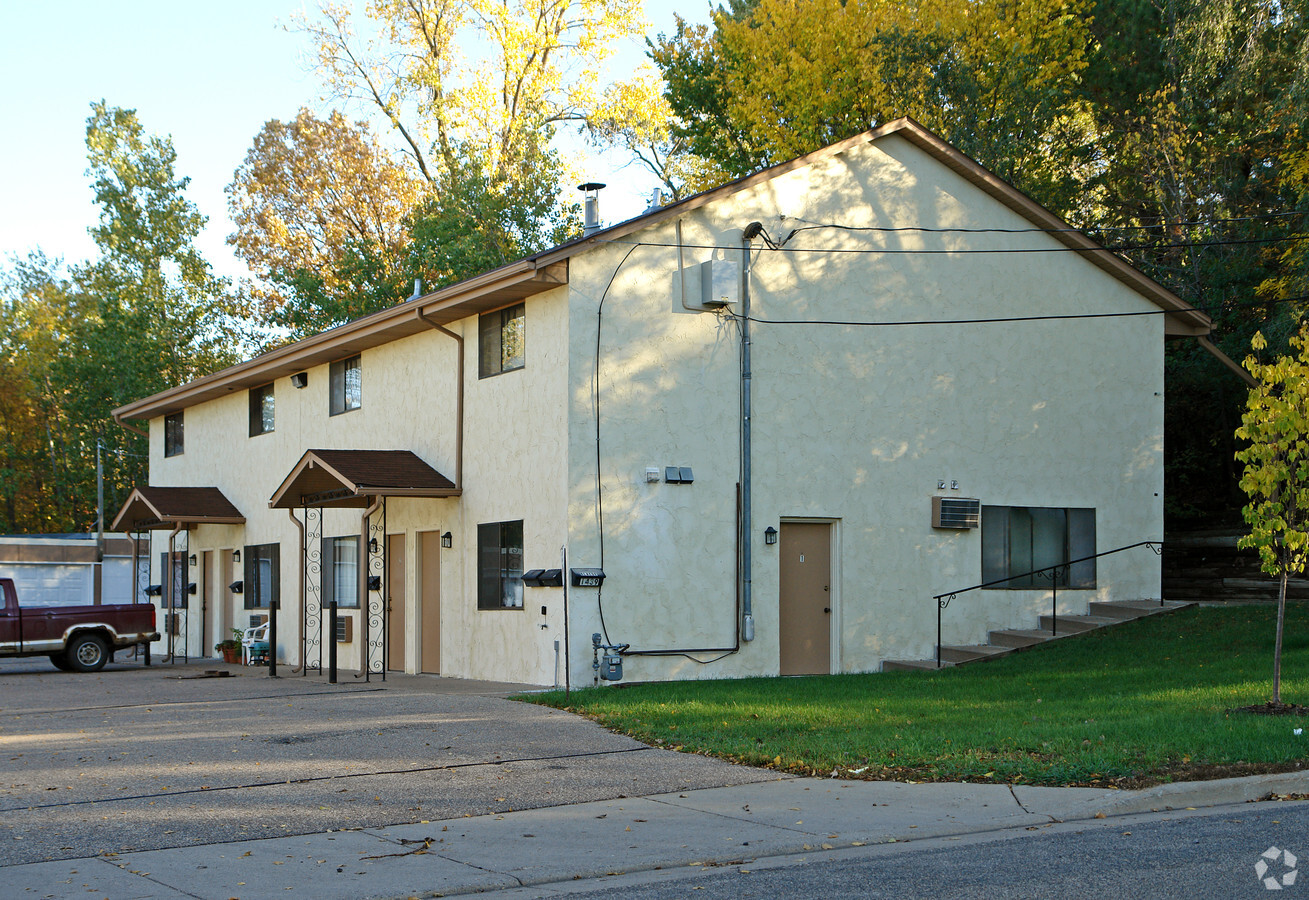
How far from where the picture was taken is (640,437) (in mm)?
16719

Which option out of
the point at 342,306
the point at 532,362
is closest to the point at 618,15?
the point at 342,306

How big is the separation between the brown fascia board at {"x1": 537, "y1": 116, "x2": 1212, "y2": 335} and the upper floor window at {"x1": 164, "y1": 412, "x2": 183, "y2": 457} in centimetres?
1717

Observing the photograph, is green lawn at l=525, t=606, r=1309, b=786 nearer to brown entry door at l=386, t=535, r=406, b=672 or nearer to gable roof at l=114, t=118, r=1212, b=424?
gable roof at l=114, t=118, r=1212, b=424

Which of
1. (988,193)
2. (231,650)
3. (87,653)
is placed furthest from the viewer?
(231,650)

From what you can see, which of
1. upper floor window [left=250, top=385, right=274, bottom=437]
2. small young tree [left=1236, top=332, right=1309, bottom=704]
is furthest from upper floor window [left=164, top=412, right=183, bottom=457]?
small young tree [left=1236, top=332, right=1309, bottom=704]

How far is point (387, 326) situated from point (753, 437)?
6113 millimetres

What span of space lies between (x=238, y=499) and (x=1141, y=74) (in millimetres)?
22052

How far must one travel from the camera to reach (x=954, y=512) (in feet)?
62.1

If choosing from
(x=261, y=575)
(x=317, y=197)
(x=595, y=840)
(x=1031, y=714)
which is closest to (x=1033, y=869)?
(x=595, y=840)

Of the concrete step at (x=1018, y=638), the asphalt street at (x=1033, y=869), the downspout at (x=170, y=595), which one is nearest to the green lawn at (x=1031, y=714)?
the concrete step at (x=1018, y=638)

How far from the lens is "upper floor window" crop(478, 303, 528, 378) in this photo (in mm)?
17562

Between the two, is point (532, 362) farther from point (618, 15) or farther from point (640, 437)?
point (618, 15)

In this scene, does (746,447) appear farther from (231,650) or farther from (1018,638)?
(231,650)

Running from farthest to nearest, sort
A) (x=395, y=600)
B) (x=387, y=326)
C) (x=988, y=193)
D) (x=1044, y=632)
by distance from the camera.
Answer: (x=395, y=600) → (x=988, y=193) → (x=387, y=326) → (x=1044, y=632)
